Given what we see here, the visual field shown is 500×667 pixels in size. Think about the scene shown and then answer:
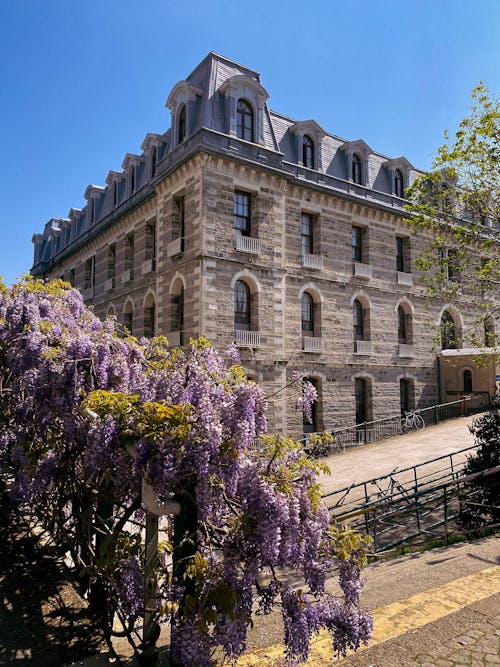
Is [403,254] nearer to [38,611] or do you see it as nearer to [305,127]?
[305,127]

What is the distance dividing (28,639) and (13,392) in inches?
116

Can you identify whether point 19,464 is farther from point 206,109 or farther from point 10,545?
point 206,109

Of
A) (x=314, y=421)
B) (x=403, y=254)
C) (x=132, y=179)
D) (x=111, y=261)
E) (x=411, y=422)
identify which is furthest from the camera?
(x=111, y=261)

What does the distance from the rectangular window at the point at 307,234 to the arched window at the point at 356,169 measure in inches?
144

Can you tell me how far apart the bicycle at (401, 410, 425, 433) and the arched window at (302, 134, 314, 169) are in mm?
12349

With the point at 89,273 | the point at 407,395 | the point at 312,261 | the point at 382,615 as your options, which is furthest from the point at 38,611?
the point at 89,273

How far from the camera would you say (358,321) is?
21344 millimetres

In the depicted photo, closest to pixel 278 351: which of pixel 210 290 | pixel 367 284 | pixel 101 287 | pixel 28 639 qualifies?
pixel 210 290

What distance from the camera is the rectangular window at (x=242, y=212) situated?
17625 mm

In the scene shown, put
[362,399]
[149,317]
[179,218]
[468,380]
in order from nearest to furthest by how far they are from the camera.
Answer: [179,218] < [149,317] < [362,399] < [468,380]

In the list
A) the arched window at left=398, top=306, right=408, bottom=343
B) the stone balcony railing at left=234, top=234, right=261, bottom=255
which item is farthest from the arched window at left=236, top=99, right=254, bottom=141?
the arched window at left=398, top=306, right=408, bottom=343

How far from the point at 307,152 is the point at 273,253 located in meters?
5.67

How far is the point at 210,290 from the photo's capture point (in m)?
16.3

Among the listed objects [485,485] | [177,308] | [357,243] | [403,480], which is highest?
[357,243]
